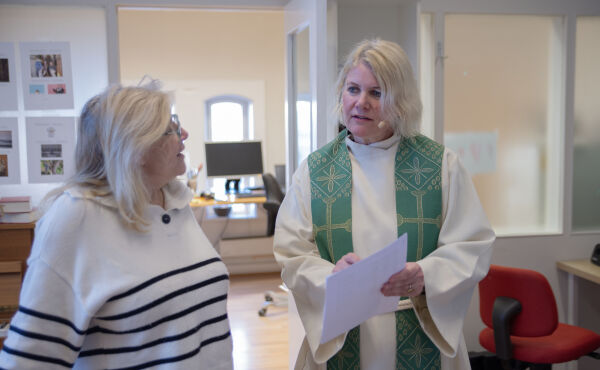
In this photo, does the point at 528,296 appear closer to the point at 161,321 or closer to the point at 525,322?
the point at 525,322

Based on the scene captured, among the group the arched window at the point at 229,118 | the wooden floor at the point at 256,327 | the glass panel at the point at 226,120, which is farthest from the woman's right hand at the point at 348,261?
the glass panel at the point at 226,120

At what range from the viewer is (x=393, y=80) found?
150 centimetres

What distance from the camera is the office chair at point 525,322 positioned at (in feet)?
7.89

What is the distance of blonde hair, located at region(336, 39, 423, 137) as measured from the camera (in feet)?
4.89

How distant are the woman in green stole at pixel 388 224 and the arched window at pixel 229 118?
603 cm

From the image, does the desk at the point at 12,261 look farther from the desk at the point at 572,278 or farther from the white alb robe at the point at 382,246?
the desk at the point at 572,278

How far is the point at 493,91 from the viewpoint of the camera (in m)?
3.23

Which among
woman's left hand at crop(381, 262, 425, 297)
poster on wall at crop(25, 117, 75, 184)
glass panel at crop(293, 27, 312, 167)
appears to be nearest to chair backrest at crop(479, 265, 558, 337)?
glass panel at crop(293, 27, 312, 167)

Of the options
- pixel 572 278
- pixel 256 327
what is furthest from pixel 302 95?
pixel 256 327

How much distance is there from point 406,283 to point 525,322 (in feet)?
4.41

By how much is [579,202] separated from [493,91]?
88 cm

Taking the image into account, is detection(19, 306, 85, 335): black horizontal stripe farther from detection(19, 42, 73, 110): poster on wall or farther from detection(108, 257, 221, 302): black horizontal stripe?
detection(19, 42, 73, 110): poster on wall

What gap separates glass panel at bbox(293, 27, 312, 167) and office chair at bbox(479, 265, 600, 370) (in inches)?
43.1

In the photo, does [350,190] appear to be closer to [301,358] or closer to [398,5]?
[301,358]
